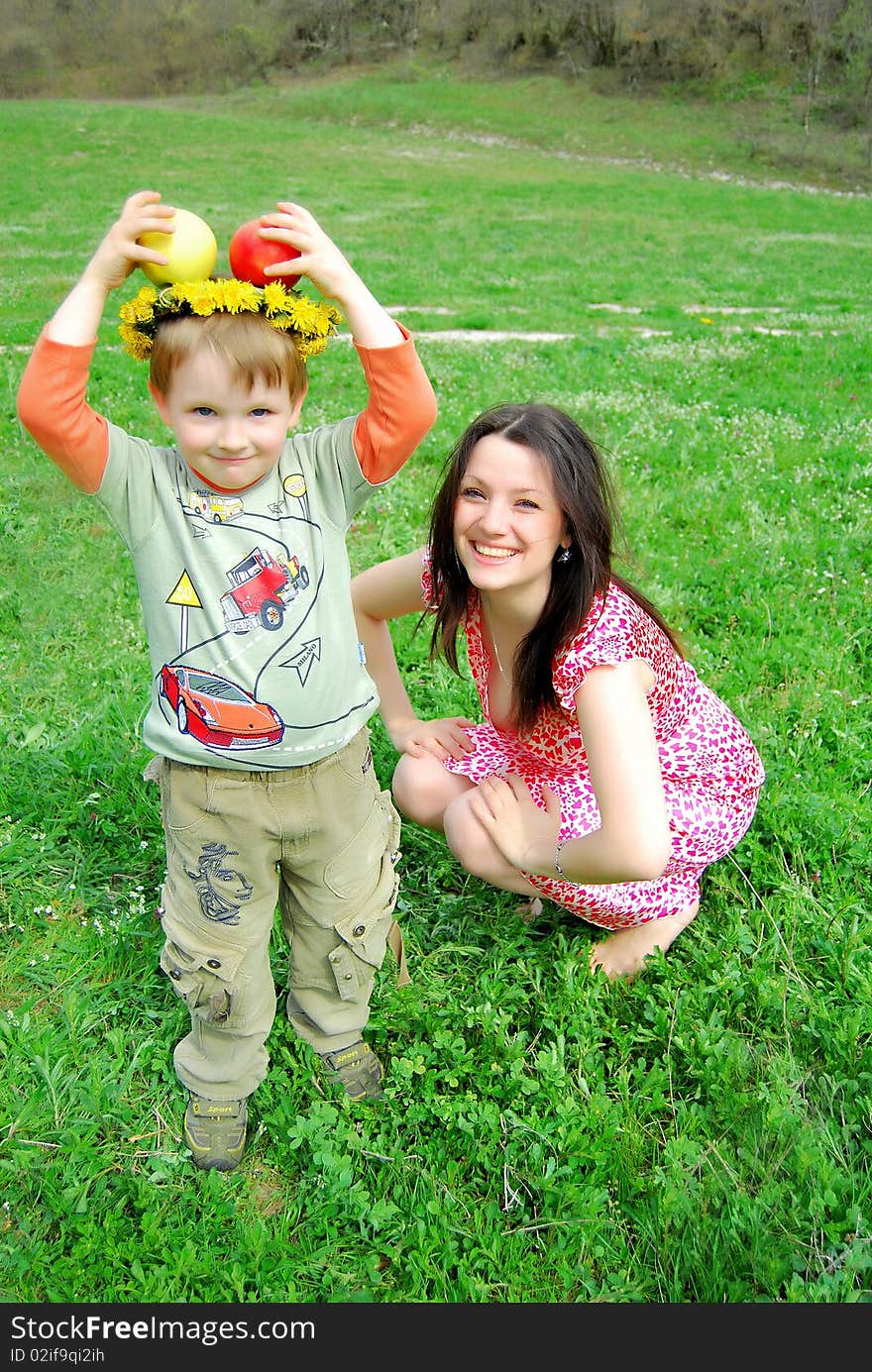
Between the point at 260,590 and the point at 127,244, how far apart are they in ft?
2.67

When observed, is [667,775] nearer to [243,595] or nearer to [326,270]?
[243,595]

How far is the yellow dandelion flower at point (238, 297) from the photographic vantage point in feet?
7.23

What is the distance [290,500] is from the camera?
2.49 m

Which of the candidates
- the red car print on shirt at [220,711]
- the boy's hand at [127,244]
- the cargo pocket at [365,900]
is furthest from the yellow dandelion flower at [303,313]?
the cargo pocket at [365,900]

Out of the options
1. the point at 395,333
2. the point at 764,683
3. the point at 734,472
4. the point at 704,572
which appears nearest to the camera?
the point at 395,333

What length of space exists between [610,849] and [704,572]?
129 inches

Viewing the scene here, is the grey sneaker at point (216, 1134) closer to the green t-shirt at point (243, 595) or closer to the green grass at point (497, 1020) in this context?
the green grass at point (497, 1020)

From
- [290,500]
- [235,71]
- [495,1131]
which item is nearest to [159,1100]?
[495,1131]

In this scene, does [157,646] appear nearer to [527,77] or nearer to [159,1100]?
[159,1100]

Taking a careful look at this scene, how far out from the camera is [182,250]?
221 centimetres

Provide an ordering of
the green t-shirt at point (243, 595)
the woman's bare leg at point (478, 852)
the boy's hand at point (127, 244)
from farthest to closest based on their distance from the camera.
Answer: the woman's bare leg at point (478, 852), the green t-shirt at point (243, 595), the boy's hand at point (127, 244)

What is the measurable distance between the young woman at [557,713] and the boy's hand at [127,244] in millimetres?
993

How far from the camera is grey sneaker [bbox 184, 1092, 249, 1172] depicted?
2748 mm

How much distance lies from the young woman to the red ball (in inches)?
29.7
